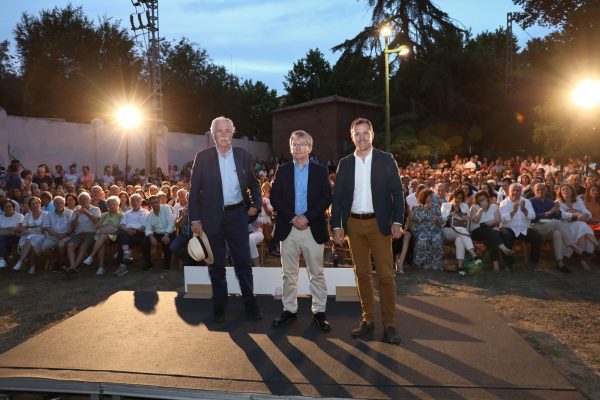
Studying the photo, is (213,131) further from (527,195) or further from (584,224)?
(527,195)

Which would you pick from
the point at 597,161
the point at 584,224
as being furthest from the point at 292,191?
the point at 597,161

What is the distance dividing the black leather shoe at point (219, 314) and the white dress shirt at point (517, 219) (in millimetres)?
5006

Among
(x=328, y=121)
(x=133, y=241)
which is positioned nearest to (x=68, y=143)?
(x=133, y=241)

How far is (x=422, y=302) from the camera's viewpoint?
4926 mm

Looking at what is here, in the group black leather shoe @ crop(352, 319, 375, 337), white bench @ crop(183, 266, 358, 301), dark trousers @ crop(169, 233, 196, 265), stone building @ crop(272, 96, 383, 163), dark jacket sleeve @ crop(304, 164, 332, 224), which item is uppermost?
stone building @ crop(272, 96, 383, 163)

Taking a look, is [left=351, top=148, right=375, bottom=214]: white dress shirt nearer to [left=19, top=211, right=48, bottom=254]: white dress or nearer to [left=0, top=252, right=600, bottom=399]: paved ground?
[left=0, top=252, right=600, bottom=399]: paved ground

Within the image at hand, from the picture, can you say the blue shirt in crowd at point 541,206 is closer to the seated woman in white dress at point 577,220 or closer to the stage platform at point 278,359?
the seated woman in white dress at point 577,220

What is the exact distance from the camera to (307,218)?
4.04m

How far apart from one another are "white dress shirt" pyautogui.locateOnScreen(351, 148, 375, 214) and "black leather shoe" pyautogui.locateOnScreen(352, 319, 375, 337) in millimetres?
984

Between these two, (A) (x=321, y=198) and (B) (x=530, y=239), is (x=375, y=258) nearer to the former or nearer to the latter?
(A) (x=321, y=198)

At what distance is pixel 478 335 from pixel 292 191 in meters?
2.03

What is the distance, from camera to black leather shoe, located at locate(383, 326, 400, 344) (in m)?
3.74

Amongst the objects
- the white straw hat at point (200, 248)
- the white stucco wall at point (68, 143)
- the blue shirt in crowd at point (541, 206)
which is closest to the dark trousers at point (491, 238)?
the blue shirt in crowd at point (541, 206)

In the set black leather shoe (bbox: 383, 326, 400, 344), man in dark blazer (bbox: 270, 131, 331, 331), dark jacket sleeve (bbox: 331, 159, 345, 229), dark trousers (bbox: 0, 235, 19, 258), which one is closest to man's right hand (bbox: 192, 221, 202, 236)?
man in dark blazer (bbox: 270, 131, 331, 331)
